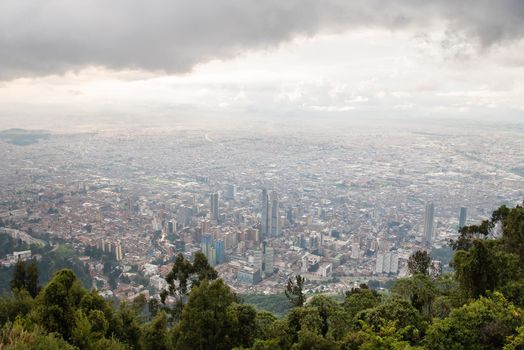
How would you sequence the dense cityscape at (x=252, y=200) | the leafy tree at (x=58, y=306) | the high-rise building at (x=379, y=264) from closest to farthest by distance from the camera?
the leafy tree at (x=58, y=306) → the high-rise building at (x=379, y=264) → the dense cityscape at (x=252, y=200)

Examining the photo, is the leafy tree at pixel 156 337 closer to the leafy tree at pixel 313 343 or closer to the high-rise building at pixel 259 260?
the leafy tree at pixel 313 343

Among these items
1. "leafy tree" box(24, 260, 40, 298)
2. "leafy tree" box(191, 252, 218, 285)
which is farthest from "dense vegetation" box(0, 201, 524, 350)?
"leafy tree" box(191, 252, 218, 285)

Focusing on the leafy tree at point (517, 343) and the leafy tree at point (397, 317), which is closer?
the leafy tree at point (517, 343)

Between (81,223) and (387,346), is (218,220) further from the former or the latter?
(387,346)

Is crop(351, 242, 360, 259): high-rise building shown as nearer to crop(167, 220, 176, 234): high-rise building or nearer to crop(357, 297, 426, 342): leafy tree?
crop(167, 220, 176, 234): high-rise building

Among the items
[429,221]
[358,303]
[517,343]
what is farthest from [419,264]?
[429,221]

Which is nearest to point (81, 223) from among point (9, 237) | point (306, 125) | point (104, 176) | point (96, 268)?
point (9, 237)

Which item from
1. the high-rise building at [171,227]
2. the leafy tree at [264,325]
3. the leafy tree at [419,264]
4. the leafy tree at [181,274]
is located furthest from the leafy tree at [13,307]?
the high-rise building at [171,227]
